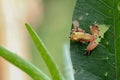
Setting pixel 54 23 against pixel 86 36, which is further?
pixel 54 23

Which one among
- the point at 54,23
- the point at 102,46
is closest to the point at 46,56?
the point at 102,46

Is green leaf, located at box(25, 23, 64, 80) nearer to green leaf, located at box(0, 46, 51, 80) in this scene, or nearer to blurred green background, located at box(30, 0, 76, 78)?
green leaf, located at box(0, 46, 51, 80)

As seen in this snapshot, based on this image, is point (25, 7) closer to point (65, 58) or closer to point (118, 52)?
point (65, 58)

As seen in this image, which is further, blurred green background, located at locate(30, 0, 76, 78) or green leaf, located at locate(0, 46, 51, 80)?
blurred green background, located at locate(30, 0, 76, 78)

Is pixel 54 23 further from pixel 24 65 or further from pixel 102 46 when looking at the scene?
pixel 24 65

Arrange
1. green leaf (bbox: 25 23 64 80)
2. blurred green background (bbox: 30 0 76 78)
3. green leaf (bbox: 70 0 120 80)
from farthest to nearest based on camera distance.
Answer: blurred green background (bbox: 30 0 76 78) < green leaf (bbox: 70 0 120 80) < green leaf (bbox: 25 23 64 80)

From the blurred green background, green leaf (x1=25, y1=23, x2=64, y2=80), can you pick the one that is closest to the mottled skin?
green leaf (x1=25, y1=23, x2=64, y2=80)

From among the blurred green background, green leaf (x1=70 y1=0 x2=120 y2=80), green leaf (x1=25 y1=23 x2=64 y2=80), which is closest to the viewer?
green leaf (x1=25 y1=23 x2=64 y2=80)

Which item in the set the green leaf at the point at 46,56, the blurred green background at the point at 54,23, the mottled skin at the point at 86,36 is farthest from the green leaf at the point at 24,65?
the blurred green background at the point at 54,23
